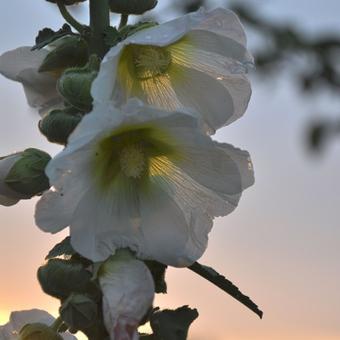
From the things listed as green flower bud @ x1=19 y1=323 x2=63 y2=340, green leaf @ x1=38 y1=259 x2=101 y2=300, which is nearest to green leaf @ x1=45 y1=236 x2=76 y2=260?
green leaf @ x1=38 y1=259 x2=101 y2=300

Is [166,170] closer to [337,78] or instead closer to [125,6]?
[125,6]

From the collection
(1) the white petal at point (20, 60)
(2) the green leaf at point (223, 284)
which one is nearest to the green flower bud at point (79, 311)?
(2) the green leaf at point (223, 284)

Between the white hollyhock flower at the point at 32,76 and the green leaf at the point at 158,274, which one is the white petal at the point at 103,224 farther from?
the white hollyhock flower at the point at 32,76

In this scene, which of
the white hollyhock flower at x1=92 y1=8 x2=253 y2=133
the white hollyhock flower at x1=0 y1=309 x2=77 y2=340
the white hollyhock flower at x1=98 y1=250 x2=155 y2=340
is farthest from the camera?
the white hollyhock flower at x1=0 y1=309 x2=77 y2=340

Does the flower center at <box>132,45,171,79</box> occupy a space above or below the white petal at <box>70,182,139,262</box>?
above

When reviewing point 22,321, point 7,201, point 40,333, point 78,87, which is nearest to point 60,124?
point 78,87

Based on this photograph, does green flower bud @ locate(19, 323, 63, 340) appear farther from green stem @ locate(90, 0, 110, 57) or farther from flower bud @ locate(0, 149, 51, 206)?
green stem @ locate(90, 0, 110, 57)

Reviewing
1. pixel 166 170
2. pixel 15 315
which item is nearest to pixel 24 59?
pixel 166 170
